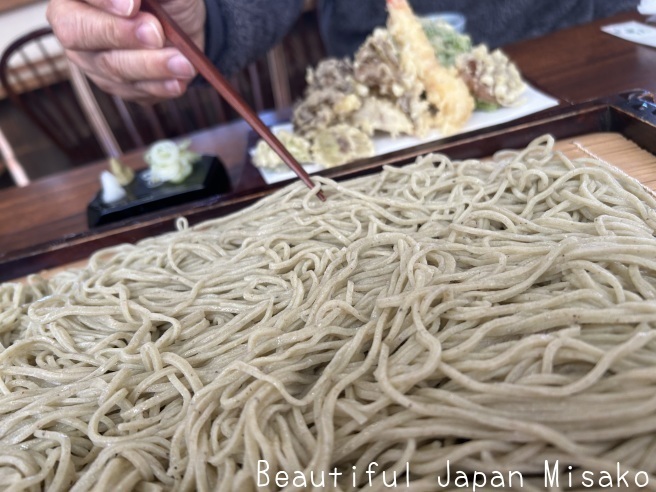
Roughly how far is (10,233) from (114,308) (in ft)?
3.87

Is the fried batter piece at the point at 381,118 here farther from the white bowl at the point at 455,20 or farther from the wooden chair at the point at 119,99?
the wooden chair at the point at 119,99

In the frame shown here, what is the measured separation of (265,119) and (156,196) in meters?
0.81

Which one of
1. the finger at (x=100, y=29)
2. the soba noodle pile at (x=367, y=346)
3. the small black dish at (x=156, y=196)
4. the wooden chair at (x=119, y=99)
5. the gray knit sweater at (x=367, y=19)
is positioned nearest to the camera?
the soba noodle pile at (x=367, y=346)

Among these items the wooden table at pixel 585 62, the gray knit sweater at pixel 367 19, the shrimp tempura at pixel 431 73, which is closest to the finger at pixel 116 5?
the gray knit sweater at pixel 367 19

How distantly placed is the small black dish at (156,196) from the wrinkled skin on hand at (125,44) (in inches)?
14.1

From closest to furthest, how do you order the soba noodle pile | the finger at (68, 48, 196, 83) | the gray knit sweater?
the soba noodle pile < the finger at (68, 48, 196, 83) < the gray knit sweater

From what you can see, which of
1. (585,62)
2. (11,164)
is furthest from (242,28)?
(11,164)

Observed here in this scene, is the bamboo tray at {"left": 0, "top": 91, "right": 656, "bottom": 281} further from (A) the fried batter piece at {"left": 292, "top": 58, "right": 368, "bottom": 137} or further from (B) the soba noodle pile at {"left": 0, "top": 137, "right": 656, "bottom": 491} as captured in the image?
(A) the fried batter piece at {"left": 292, "top": 58, "right": 368, "bottom": 137}

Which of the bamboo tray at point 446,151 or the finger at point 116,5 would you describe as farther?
the bamboo tray at point 446,151

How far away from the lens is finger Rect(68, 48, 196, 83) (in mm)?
1674

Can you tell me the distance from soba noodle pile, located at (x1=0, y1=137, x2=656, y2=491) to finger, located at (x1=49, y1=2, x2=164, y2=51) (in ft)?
2.24

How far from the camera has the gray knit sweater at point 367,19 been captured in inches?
90.7

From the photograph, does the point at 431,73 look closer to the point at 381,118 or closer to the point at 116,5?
the point at 381,118

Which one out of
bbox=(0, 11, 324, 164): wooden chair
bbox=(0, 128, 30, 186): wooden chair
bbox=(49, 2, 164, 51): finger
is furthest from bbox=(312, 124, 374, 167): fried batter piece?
bbox=(0, 128, 30, 186): wooden chair
